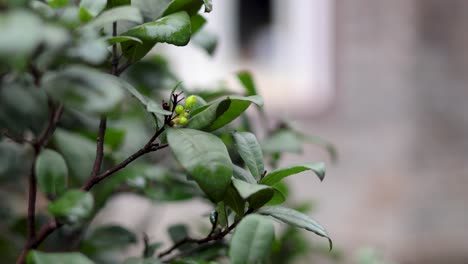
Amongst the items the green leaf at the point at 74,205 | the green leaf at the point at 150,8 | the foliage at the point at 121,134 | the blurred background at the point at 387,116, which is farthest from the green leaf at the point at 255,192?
the blurred background at the point at 387,116

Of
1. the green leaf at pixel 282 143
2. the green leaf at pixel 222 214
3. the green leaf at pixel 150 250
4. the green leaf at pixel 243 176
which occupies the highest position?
the green leaf at pixel 243 176

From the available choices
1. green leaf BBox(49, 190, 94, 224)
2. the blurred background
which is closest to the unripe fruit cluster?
green leaf BBox(49, 190, 94, 224)

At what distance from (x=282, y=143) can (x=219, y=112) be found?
1.23ft

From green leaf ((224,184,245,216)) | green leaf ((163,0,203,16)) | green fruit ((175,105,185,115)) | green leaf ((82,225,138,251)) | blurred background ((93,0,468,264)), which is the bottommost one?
blurred background ((93,0,468,264))

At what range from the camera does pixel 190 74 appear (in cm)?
322

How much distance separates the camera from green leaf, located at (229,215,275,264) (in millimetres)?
536

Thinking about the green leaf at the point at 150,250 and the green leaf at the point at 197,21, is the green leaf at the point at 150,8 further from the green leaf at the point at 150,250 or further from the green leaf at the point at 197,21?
the green leaf at the point at 150,250

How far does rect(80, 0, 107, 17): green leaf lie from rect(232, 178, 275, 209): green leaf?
0.71ft

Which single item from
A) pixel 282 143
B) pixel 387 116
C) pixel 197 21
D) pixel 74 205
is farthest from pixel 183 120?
pixel 387 116

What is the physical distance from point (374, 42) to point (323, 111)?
1.32ft

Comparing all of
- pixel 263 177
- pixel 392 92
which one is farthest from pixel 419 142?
pixel 263 177

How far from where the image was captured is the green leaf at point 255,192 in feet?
1.75

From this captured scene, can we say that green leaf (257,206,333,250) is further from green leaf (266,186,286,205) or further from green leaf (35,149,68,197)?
green leaf (35,149,68,197)

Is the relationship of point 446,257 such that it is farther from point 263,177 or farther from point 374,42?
point 263,177
